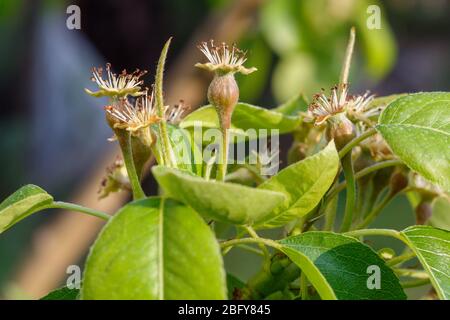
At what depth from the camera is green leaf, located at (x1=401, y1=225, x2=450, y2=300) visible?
62cm

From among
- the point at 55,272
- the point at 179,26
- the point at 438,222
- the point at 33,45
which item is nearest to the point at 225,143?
the point at 438,222

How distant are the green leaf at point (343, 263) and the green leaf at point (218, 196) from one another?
66 millimetres

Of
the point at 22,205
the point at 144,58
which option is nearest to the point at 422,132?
the point at 22,205

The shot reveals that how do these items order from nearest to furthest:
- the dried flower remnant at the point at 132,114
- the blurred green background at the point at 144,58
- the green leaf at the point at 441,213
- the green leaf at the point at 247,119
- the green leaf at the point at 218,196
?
1. the green leaf at the point at 218,196
2. the dried flower remnant at the point at 132,114
3. the green leaf at the point at 247,119
4. the green leaf at the point at 441,213
5. the blurred green background at the point at 144,58

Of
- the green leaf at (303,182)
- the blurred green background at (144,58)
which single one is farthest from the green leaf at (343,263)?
the blurred green background at (144,58)

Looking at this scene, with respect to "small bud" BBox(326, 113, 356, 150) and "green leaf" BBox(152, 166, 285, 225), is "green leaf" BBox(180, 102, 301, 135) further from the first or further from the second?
"green leaf" BBox(152, 166, 285, 225)

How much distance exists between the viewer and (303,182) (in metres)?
0.63

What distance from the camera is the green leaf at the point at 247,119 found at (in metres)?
0.84

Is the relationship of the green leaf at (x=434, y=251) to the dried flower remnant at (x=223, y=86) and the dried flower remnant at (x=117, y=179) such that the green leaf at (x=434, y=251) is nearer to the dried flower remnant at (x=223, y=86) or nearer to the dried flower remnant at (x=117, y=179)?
the dried flower remnant at (x=223, y=86)

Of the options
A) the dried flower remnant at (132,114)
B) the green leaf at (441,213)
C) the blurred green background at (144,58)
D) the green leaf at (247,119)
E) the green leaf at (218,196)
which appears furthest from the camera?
the blurred green background at (144,58)

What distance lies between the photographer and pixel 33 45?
10.0 feet

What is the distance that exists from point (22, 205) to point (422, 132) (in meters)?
0.32

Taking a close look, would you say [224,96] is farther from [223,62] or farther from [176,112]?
[176,112]

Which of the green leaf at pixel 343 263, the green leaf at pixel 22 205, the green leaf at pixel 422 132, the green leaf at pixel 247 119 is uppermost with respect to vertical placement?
the green leaf at pixel 247 119
